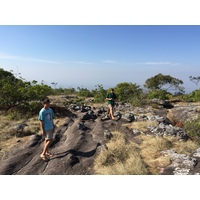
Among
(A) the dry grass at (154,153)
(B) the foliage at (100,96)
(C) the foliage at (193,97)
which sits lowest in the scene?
(A) the dry grass at (154,153)

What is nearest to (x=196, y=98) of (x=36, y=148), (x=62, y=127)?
(x=62, y=127)

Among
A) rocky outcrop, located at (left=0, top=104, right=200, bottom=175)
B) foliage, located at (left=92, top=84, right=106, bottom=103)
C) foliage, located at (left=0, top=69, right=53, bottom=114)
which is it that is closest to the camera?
rocky outcrop, located at (left=0, top=104, right=200, bottom=175)

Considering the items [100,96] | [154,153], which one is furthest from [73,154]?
[100,96]

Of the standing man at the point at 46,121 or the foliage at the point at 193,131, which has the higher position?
the standing man at the point at 46,121

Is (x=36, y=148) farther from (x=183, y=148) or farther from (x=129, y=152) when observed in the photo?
(x=183, y=148)

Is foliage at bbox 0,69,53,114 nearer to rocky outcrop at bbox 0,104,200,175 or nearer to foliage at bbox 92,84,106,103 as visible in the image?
rocky outcrop at bbox 0,104,200,175

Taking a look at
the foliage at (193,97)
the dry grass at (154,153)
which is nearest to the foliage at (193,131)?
the dry grass at (154,153)

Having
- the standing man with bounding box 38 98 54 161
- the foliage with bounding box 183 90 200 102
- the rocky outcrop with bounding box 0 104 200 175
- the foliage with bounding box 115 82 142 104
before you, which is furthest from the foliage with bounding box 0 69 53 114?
the foliage with bounding box 183 90 200 102

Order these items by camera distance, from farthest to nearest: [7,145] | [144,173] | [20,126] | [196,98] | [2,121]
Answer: [196,98]
[2,121]
[20,126]
[7,145]
[144,173]

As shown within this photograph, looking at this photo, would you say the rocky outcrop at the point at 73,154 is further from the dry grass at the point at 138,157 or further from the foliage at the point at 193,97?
the foliage at the point at 193,97

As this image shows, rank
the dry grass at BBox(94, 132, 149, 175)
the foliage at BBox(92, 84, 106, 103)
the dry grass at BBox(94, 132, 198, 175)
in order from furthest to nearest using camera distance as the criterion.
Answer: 1. the foliage at BBox(92, 84, 106, 103)
2. the dry grass at BBox(94, 132, 198, 175)
3. the dry grass at BBox(94, 132, 149, 175)

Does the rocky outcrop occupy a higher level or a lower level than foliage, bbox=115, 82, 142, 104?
lower

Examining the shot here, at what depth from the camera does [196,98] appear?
106 ft

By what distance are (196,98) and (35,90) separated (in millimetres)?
25128
